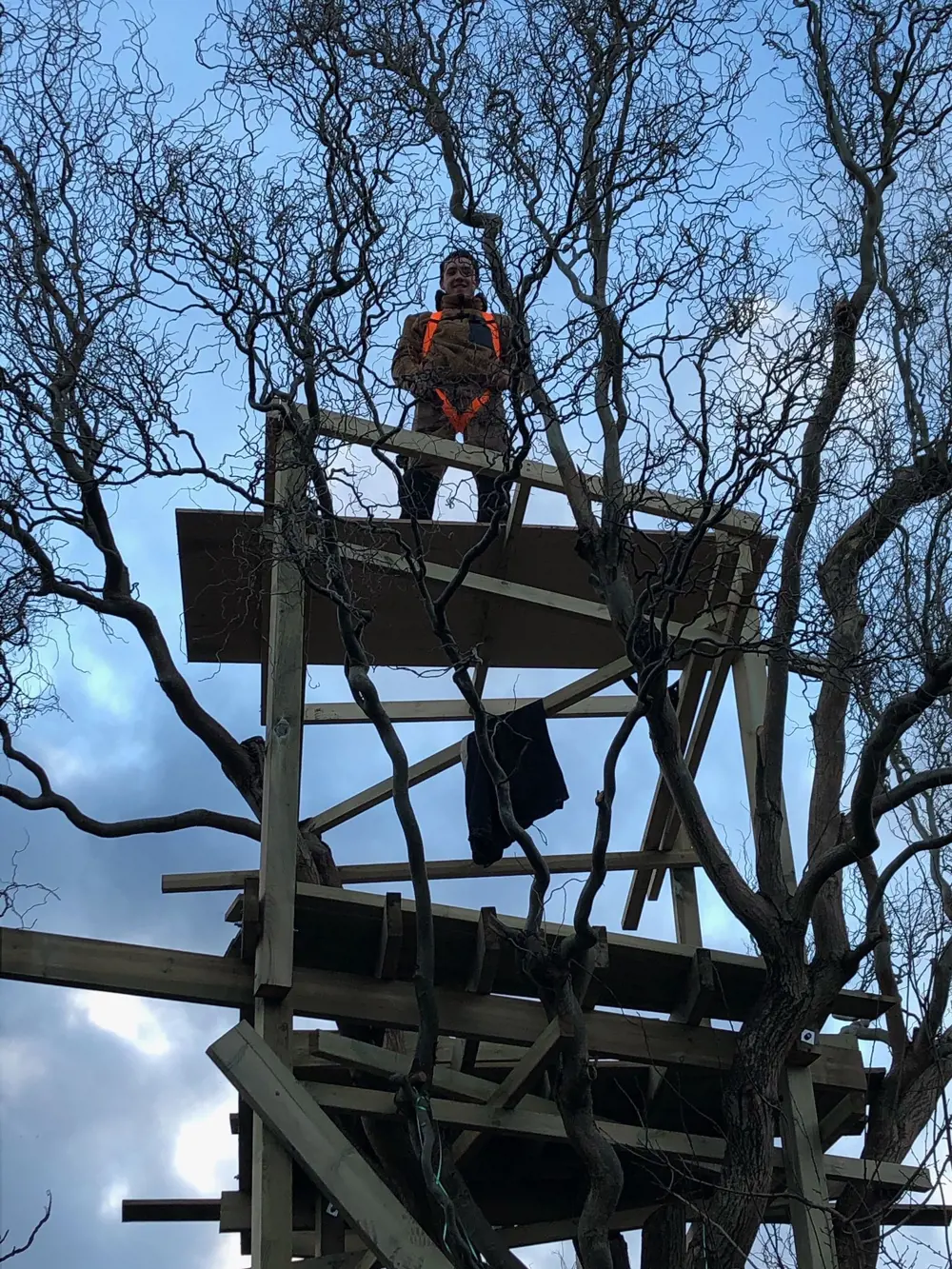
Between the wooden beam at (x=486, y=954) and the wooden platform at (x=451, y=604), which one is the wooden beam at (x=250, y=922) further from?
the wooden platform at (x=451, y=604)

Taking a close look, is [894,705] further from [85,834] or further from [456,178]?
[85,834]

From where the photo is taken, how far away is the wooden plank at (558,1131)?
6.16m

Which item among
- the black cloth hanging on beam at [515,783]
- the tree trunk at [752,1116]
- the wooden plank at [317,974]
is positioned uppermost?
the black cloth hanging on beam at [515,783]

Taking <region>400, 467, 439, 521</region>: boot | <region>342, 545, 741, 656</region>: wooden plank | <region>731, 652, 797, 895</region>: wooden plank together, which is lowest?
<region>731, 652, 797, 895</region>: wooden plank

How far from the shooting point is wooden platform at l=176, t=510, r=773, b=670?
26.9 feet

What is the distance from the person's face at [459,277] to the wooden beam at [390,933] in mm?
4772

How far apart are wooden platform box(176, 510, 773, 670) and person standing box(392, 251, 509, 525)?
58 cm

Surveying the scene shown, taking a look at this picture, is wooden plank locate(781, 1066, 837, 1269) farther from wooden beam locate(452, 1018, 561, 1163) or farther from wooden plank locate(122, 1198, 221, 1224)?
wooden plank locate(122, 1198, 221, 1224)

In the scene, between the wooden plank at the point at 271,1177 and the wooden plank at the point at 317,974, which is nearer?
the wooden plank at the point at 271,1177

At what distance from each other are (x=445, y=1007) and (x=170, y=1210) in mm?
2947

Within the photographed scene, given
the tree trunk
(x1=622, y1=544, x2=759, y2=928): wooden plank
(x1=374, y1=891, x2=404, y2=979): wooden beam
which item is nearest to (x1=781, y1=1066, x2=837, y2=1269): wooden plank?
the tree trunk

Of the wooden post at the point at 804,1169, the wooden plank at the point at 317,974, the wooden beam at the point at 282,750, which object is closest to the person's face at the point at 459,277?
the wooden beam at the point at 282,750

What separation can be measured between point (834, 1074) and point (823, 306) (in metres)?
3.78

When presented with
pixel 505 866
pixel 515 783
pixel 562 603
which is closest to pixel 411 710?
pixel 505 866
